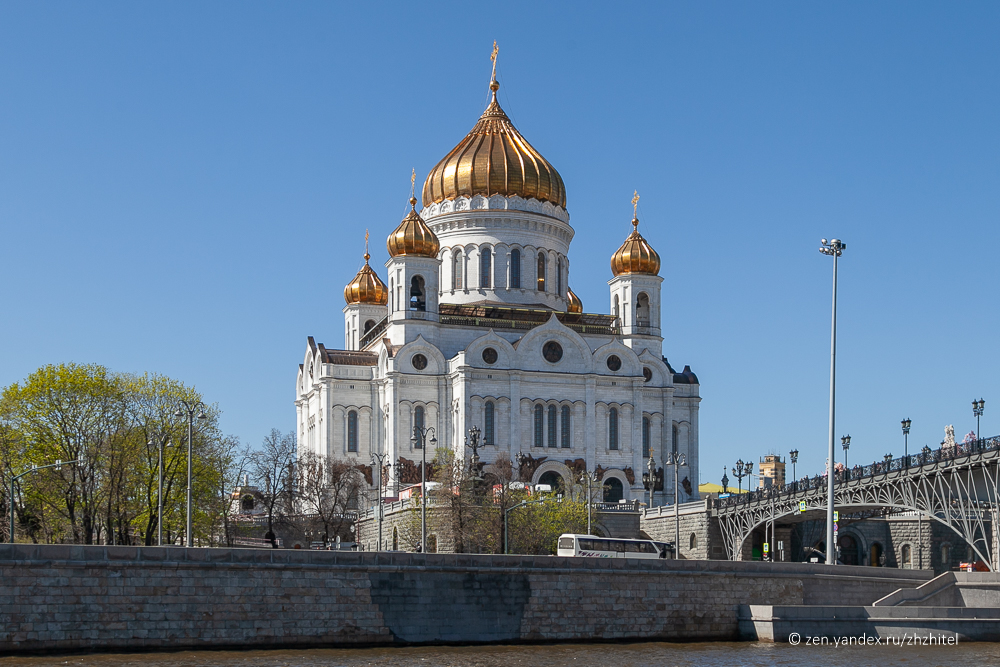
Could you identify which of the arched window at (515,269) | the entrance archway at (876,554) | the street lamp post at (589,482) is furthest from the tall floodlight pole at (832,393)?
the arched window at (515,269)

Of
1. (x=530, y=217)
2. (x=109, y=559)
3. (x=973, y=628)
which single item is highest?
(x=530, y=217)

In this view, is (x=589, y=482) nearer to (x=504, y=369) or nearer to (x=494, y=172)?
(x=504, y=369)

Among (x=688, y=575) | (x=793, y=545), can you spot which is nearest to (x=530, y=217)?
(x=793, y=545)

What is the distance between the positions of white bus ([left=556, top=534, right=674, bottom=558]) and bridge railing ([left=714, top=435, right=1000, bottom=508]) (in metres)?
7.64

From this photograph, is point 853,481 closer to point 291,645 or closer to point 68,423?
point 291,645

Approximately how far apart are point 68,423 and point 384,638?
22.4 metres

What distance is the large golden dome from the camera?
85.9 metres

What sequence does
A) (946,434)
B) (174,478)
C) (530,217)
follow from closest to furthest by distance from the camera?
(174,478) → (946,434) → (530,217)

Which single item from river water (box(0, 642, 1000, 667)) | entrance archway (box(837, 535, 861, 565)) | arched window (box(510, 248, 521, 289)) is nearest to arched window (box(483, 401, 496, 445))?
arched window (box(510, 248, 521, 289))

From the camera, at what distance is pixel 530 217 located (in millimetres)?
86000

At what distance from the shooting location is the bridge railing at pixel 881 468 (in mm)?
47094

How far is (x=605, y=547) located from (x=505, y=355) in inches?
1130

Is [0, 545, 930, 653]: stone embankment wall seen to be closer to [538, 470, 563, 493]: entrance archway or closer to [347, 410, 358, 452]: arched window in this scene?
[538, 470, 563, 493]: entrance archway

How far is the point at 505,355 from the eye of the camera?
263ft
